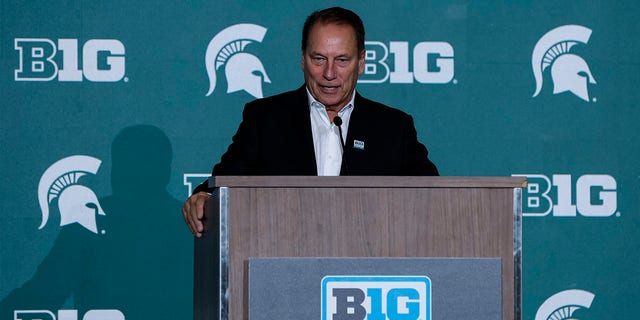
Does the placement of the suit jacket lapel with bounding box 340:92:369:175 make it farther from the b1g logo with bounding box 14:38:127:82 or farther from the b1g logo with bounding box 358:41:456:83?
the b1g logo with bounding box 14:38:127:82

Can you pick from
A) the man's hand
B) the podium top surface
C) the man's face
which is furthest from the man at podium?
the podium top surface

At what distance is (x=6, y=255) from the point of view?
3.67 m

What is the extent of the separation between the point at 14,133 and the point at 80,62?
1.35ft

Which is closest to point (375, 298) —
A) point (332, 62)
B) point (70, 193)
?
point (332, 62)

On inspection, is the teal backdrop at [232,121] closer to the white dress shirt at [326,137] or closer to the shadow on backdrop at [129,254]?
the shadow on backdrop at [129,254]

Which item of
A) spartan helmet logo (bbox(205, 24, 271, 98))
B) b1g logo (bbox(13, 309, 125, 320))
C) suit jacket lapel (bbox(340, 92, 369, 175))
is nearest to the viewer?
suit jacket lapel (bbox(340, 92, 369, 175))

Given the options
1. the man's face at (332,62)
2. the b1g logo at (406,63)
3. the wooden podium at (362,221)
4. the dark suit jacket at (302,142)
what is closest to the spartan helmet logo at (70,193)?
the b1g logo at (406,63)

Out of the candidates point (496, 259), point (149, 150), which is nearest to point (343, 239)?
point (496, 259)

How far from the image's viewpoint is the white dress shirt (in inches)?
94.6

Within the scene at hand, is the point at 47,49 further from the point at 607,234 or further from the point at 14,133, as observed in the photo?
the point at 607,234

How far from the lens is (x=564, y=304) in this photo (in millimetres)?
3867

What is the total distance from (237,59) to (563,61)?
1473 mm

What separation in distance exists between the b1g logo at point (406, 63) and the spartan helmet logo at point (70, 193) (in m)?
1.28

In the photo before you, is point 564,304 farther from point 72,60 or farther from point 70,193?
point 72,60
